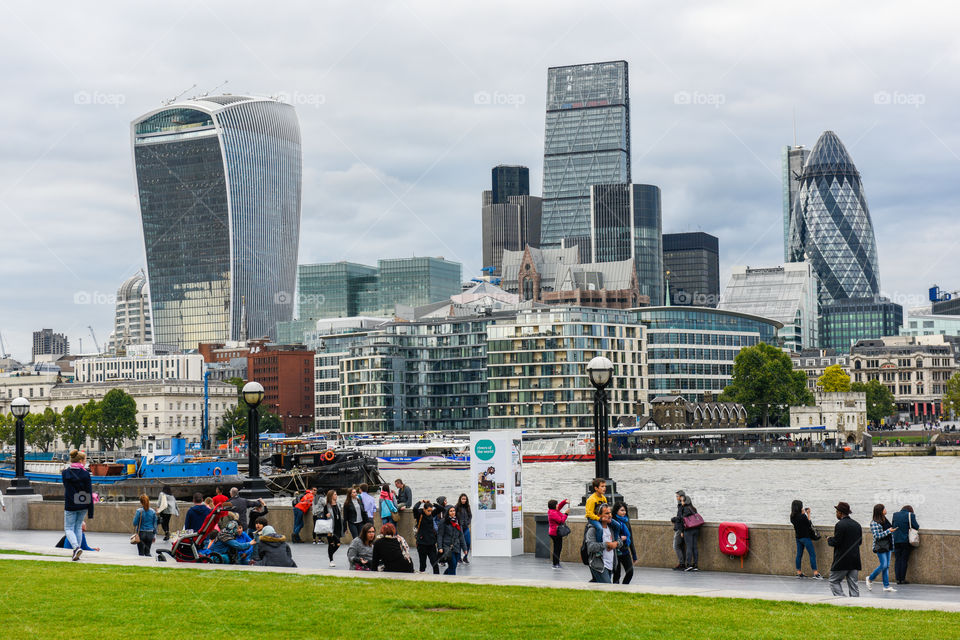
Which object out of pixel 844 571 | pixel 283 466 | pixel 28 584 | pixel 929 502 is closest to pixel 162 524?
pixel 28 584

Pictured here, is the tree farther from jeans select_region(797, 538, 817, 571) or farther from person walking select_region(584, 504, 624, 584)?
person walking select_region(584, 504, 624, 584)

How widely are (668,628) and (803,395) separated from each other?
597ft

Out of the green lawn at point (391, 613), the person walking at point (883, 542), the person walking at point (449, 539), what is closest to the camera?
the green lawn at point (391, 613)

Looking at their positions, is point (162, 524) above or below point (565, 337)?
below

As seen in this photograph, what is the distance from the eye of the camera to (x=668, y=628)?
1833 cm

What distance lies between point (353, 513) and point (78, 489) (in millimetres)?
6897

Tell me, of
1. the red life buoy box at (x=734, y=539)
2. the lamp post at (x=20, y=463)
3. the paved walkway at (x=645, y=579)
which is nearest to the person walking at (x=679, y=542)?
the paved walkway at (x=645, y=579)

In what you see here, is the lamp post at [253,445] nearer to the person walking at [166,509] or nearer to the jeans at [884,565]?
the person walking at [166,509]

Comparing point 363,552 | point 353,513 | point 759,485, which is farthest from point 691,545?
point 759,485

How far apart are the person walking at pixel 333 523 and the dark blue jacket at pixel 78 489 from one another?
5731 mm

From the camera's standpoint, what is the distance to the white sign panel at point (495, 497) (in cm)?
3266

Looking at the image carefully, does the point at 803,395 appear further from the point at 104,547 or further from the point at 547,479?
the point at 104,547

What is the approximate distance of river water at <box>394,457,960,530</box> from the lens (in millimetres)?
71938

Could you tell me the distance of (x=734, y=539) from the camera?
95.8 ft
